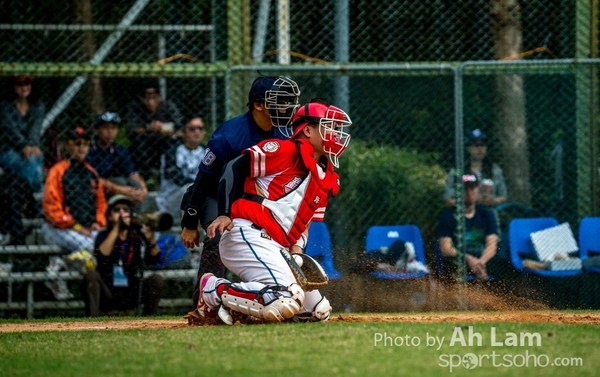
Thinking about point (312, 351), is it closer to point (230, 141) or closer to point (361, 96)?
point (230, 141)

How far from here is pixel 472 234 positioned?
9602mm

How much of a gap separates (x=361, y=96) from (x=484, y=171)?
148cm

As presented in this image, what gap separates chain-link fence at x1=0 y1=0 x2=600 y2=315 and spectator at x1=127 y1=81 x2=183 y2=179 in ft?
0.10

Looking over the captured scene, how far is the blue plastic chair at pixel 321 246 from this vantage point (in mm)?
8859

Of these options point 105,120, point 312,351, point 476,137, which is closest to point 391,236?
point 476,137

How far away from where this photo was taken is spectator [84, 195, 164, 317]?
8.91 metres

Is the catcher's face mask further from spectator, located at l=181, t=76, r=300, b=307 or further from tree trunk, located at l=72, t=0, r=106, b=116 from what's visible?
tree trunk, located at l=72, t=0, r=106, b=116

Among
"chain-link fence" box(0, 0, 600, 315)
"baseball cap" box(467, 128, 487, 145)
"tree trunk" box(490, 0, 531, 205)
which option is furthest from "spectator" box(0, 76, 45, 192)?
"tree trunk" box(490, 0, 531, 205)

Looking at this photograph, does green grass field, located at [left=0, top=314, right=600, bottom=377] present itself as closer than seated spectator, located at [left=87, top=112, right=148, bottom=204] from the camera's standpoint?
Yes

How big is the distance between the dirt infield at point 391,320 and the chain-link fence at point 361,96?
191cm

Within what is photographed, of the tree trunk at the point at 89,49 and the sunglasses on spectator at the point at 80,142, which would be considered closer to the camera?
the sunglasses on spectator at the point at 80,142

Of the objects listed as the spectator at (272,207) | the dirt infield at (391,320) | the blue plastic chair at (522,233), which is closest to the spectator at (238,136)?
the spectator at (272,207)

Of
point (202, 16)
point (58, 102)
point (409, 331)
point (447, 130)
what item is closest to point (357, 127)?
point (447, 130)

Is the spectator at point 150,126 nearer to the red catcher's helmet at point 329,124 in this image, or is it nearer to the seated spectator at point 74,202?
the seated spectator at point 74,202
